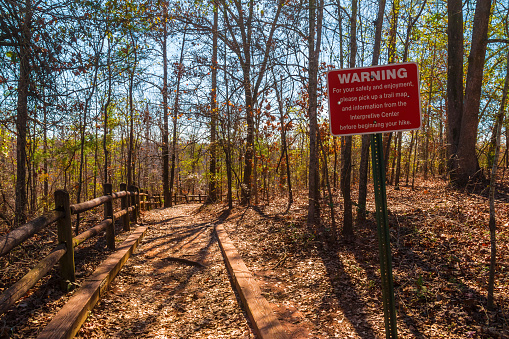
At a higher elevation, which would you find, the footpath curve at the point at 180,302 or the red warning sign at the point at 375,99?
the red warning sign at the point at 375,99

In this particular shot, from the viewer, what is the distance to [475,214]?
21.6 feet

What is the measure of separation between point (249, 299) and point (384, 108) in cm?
272

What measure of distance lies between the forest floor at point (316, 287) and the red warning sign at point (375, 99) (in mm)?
2055

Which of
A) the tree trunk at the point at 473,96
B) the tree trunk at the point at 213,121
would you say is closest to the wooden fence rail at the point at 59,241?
the tree trunk at the point at 213,121

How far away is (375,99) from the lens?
2.59m

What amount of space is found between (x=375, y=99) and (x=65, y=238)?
12.4 ft

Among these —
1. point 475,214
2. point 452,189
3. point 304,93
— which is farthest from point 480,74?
point 304,93

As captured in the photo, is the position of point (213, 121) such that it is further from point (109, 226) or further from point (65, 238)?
point (65, 238)

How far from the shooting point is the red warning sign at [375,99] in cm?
255

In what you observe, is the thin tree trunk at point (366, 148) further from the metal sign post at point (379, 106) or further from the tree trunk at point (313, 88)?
the metal sign post at point (379, 106)

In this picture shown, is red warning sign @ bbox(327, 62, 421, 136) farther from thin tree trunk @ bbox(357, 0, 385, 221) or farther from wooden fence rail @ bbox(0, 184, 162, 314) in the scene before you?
thin tree trunk @ bbox(357, 0, 385, 221)

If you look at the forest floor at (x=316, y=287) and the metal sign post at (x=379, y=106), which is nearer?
the metal sign post at (x=379, y=106)

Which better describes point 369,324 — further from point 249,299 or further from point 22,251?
point 22,251

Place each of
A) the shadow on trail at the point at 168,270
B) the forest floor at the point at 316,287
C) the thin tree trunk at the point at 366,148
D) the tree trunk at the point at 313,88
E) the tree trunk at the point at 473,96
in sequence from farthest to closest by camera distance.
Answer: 1. the tree trunk at the point at 473,96
2. the tree trunk at the point at 313,88
3. the thin tree trunk at the point at 366,148
4. the shadow on trail at the point at 168,270
5. the forest floor at the point at 316,287
